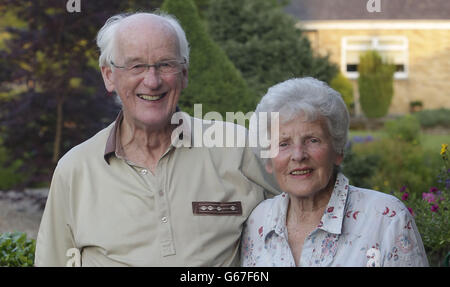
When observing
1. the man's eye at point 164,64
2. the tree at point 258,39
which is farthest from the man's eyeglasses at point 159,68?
the tree at point 258,39

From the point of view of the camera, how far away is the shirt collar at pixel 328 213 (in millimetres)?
2506

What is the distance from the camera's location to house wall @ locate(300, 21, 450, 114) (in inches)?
776

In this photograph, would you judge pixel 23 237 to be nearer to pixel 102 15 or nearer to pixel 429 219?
pixel 429 219

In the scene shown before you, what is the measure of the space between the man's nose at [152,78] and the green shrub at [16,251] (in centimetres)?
193

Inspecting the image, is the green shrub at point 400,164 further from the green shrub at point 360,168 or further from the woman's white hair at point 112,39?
the woman's white hair at point 112,39

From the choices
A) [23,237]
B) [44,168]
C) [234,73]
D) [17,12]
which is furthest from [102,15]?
[23,237]

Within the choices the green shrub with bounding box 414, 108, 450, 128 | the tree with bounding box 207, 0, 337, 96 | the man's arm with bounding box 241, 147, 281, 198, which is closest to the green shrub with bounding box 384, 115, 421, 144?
the tree with bounding box 207, 0, 337, 96

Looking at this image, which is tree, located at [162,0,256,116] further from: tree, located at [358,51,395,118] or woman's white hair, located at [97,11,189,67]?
tree, located at [358,51,395,118]

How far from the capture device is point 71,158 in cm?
287

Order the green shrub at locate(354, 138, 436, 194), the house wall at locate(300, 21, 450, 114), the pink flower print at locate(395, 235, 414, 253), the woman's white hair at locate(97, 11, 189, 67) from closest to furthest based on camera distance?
the pink flower print at locate(395, 235, 414, 253) → the woman's white hair at locate(97, 11, 189, 67) → the green shrub at locate(354, 138, 436, 194) → the house wall at locate(300, 21, 450, 114)

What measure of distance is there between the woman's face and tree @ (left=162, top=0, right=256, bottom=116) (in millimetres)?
2452

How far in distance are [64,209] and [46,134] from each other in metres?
6.16

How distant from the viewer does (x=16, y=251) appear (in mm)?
4156

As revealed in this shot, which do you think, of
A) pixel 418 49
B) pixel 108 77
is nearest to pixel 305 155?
pixel 108 77
